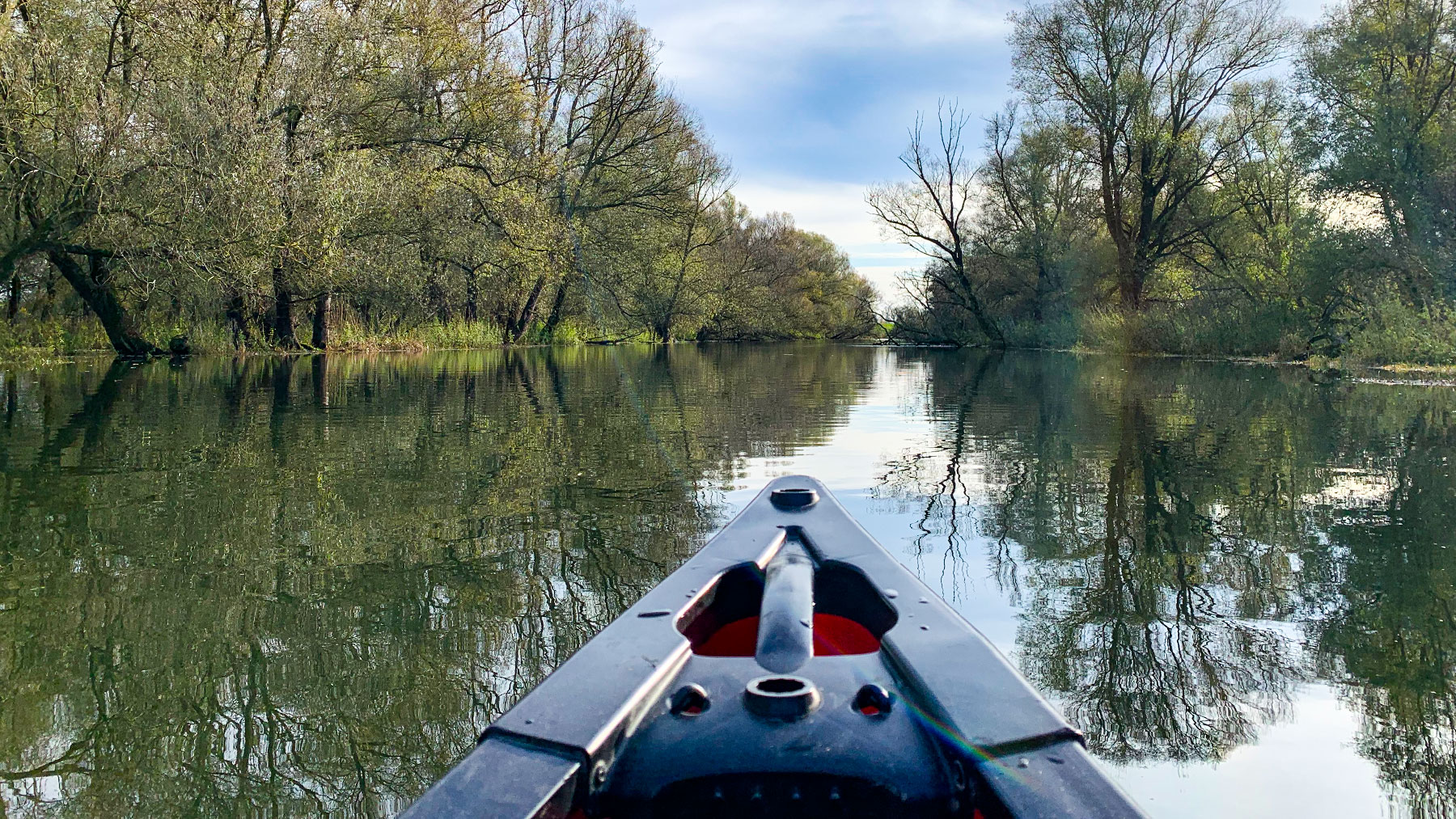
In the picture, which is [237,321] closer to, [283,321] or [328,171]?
[283,321]

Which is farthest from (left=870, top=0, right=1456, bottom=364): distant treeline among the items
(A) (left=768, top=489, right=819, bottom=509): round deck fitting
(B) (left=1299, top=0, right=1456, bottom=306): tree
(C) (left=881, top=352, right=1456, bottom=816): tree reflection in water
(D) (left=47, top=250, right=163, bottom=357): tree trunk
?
(D) (left=47, top=250, right=163, bottom=357): tree trunk

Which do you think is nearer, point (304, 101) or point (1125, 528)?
point (1125, 528)

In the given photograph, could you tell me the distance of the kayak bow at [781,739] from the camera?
4.09ft

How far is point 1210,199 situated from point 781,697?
1019 inches

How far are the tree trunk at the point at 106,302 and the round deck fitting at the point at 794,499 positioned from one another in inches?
512

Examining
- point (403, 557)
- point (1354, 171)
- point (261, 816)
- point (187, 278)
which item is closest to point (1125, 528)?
point (403, 557)

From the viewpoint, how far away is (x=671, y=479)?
513 cm

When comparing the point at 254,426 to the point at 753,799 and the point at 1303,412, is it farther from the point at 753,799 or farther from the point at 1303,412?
the point at 1303,412

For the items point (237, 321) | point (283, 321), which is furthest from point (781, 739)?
point (283, 321)

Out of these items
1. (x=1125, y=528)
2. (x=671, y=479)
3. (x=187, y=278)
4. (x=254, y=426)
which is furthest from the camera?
(x=187, y=278)

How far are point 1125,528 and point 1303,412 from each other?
5.76 metres

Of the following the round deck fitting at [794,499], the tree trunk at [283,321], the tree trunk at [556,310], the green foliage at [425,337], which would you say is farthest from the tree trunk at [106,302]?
the tree trunk at [556,310]

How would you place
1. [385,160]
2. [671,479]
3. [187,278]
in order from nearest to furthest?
[671,479] < [187,278] < [385,160]

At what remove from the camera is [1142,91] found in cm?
2177
